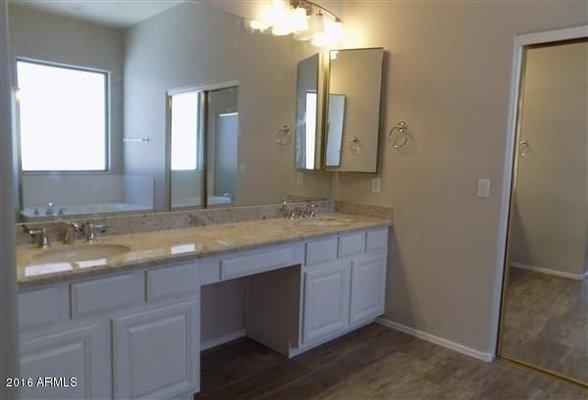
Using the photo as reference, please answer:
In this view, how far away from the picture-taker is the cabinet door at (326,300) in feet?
8.73

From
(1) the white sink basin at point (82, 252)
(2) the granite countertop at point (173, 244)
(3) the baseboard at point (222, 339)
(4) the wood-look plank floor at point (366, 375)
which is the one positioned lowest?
(4) the wood-look plank floor at point (366, 375)

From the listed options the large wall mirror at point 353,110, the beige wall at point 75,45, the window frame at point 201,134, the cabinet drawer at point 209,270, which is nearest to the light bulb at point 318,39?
the large wall mirror at point 353,110

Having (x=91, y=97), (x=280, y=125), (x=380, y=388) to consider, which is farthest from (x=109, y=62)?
(x=380, y=388)

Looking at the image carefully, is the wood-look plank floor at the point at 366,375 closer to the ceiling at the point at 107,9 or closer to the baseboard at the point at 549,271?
the baseboard at the point at 549,271

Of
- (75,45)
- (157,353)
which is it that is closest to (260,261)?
(157,353)

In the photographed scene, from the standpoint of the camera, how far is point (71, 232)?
6.86 feet

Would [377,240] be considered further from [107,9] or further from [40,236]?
[107,9]

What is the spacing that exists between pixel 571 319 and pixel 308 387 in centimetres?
172

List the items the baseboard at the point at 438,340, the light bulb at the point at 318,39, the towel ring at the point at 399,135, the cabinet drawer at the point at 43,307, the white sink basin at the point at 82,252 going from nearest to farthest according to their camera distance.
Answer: the cabinet drawer at the point at 43,307 < the white sink basin at the point at 82,252 < the baseboard at the point at 438,340 < the towel ring at the point at 399,135 < the light bulb at the point at 318,39

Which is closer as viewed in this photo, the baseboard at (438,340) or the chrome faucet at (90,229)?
the chrome faucet at (90,229)

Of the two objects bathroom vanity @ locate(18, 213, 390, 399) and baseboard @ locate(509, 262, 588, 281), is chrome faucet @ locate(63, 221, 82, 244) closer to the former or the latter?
bathroom vanity @ locate(18, 213, 390, 399)

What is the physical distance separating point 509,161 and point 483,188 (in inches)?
8.8

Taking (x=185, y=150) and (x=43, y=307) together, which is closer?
(x=43, y=307)

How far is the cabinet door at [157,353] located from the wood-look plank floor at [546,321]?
2043mm
